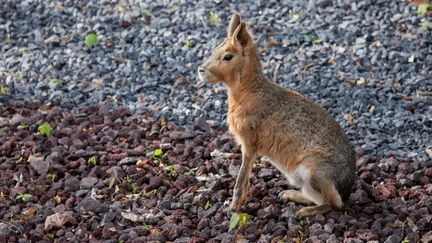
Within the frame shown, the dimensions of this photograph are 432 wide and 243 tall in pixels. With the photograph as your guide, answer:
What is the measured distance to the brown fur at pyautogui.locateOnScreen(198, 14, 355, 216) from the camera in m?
7.00

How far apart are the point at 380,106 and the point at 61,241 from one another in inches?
145

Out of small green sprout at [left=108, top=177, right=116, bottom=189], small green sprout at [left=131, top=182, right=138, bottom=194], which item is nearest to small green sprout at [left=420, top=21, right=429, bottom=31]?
small green sprout at [left=131, top=182, right=138, bottom=194]

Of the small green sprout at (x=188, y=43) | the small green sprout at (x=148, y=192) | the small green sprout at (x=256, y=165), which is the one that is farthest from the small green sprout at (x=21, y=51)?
the small green sprout at (x=256, y=165)

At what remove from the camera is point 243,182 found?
7.17 metres

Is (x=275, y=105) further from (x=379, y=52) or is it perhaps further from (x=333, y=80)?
(x=379, y=52)

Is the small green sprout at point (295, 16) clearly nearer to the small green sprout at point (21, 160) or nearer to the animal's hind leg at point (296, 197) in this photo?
the animal's hind leg at point (296, 197)

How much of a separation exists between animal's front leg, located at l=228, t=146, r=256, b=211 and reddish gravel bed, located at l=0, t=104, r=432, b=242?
3.3 inches

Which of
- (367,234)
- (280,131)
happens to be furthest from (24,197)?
(367,234)

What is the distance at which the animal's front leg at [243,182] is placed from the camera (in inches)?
281

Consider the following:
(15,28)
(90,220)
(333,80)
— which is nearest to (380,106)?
(333,80)

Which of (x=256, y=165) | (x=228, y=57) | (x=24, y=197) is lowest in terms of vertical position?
(x=256, y=165)

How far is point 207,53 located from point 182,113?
1212 mm

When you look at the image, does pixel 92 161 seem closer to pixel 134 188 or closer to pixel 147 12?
pixel 134 188

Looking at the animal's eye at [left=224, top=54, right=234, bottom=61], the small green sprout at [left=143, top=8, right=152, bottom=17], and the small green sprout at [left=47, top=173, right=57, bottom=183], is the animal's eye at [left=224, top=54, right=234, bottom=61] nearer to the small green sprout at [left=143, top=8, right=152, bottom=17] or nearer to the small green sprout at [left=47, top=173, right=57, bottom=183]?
the small green sprout at [left=47, top=173, right=57, bottom=183]
